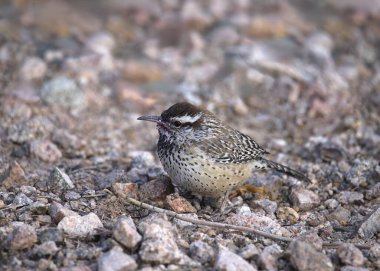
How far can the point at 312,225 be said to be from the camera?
5.34 metres

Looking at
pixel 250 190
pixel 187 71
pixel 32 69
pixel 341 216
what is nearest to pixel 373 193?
pixel 341 216

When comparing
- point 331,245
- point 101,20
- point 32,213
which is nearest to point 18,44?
point 101,20

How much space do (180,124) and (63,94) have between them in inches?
Result: 96.8

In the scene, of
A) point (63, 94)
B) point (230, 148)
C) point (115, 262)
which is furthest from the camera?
point (63, 94)

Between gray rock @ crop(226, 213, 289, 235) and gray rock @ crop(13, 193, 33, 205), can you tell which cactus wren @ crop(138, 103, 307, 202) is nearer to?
gray rock @ crop(226, 213, 289, 235)

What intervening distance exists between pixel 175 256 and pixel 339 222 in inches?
71.9

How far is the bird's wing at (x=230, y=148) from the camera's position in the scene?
18.1ft

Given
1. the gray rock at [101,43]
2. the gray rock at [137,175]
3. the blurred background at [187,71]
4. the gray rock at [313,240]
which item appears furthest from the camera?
the gray rock at [101,43]

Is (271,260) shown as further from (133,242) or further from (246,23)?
(246,23)

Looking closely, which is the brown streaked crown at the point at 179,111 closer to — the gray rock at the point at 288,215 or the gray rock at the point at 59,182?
the gray rock at the point at 59,182

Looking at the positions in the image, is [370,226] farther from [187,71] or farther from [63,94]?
[63,94]

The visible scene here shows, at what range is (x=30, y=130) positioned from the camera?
21.5 feet

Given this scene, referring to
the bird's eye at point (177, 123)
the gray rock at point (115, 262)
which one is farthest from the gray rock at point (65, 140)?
the gray rock at point (115, 262)

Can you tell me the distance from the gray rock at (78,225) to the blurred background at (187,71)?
72.5 inches
